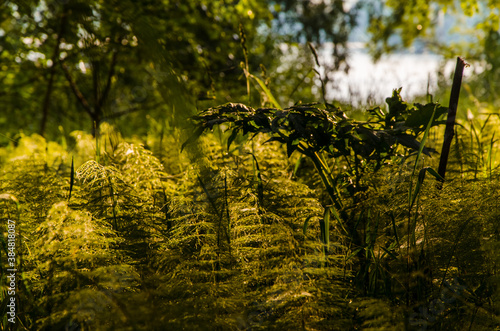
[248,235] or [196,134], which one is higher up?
[196,134]

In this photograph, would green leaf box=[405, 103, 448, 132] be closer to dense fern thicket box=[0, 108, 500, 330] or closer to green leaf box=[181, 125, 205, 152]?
dense fern thicket box=[0, 108, 500, 330]

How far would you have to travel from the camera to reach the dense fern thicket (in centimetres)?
91

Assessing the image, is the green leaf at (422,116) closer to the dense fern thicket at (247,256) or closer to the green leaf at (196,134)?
the dense fern thicket at (247,256)

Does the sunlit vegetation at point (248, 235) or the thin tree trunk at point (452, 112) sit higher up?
the thin tree trunk at point (452, 112)

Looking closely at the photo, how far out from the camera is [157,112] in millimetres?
5227

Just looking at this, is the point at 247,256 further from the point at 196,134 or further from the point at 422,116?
the point at 422,116

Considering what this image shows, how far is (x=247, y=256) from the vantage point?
3.62 feet

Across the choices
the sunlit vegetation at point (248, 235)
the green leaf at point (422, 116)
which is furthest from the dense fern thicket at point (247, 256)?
the green leaf at point (422, 116)

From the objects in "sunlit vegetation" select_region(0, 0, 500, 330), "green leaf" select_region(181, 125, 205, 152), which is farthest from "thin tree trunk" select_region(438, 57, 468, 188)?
"green leaf" select_region(181, 125, 205, 152)

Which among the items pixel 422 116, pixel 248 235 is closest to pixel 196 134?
pixel 248 235

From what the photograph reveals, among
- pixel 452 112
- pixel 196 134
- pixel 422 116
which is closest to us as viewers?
pixel 196 134

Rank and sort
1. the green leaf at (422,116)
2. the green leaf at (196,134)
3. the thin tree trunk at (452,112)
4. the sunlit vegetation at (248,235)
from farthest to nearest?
the thin tree trunk at (452,112), the green leaf at (422,116), the green leaf at (196,134), the sunlit vegetation at (248,235)

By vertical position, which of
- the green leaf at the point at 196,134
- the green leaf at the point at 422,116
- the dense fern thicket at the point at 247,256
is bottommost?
the dense fern thicket at the point at 247,256

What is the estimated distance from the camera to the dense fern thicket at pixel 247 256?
0.91 metres
